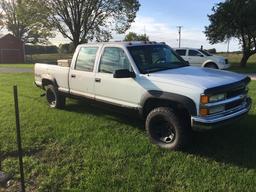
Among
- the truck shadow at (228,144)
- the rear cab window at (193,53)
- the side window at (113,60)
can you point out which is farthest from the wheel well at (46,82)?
the rear cab window at (193,53)

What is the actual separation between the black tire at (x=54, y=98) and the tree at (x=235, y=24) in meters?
22.4

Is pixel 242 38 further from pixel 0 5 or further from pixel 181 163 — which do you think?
pixel 0 5

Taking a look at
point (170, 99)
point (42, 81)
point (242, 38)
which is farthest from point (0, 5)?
point (170, 99)

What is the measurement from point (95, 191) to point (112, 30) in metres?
39.3

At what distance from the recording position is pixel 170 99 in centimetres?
546

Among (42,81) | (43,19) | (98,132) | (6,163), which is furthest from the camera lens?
(43,19)

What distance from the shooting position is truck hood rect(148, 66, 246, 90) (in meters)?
5.29

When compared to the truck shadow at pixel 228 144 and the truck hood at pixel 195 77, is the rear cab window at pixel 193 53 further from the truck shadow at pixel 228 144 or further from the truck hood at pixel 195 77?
the truck hood at pixel 195 77

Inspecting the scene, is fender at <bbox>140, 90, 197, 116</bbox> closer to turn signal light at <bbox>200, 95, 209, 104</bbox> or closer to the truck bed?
turn signal light at <bbox>200, 95, 209, 104</bbox>

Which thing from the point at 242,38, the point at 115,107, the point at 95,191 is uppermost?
the point at 242,38

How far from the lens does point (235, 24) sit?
2881cm

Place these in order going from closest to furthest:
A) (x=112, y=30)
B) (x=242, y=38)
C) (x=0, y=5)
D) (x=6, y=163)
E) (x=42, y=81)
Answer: (x=6, y=163) < (x=42, y=81) < (x=242, y=38) < (x=112, y=30) < (x=0, y=5)

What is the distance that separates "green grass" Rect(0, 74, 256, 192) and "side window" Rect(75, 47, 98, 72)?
45.8 inches

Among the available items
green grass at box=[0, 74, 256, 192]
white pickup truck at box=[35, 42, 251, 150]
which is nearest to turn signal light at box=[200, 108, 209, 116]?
white pickup truck at box=[35, 42, 251, 150]
